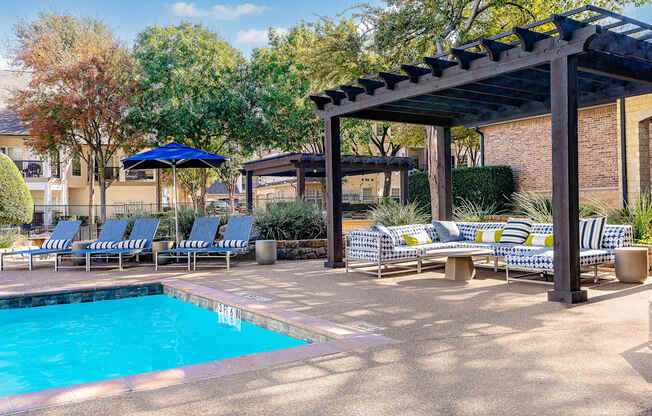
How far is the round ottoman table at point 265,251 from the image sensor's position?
10812mm

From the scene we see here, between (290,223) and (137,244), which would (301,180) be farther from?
(137,244)

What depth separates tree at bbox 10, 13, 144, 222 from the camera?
16.8 meters

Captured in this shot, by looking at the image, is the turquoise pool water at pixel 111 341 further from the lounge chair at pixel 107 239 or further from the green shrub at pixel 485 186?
the green shrub at pixel 485 186

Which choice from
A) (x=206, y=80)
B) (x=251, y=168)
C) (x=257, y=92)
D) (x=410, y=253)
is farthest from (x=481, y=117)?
(x=251, y=168)

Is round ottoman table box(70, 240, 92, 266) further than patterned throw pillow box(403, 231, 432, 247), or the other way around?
round ottoman table box(70, 240, 92, 266)

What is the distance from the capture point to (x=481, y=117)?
10781 millimetres

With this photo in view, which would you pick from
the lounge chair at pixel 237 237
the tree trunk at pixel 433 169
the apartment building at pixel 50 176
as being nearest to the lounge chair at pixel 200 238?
the lounge chair at pixel 237 237

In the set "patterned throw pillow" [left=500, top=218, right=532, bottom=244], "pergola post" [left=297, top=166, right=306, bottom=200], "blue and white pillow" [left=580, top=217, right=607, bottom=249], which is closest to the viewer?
"blue and white pillow" [left=580, top=217, right=607, bottom=249]

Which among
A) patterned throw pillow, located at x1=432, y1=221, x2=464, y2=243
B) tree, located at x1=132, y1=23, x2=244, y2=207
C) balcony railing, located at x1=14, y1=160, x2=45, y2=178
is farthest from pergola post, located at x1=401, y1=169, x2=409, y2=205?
balcony railing, located at x1=14, y1=160, x2=45, y2=178

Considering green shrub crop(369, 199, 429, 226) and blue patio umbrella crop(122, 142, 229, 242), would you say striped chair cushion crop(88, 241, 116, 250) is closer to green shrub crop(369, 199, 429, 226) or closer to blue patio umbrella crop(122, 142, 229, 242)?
blue patio umbrella crop(122, 142, 229, 242)

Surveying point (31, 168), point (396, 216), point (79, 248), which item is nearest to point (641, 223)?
point (396, 216)

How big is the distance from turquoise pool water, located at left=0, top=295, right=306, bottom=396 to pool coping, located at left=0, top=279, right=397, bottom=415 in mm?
163

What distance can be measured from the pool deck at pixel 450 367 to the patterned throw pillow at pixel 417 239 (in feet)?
8.22

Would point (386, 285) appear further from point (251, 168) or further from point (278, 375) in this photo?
point (251, 168)
